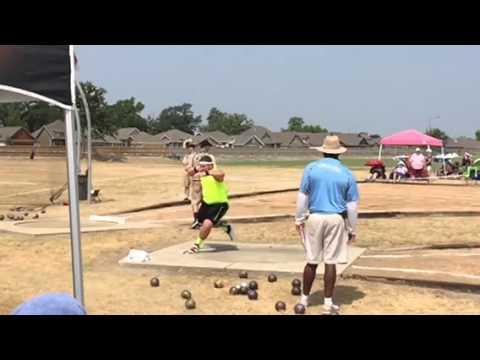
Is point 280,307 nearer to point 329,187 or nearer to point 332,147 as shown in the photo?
point 329,187

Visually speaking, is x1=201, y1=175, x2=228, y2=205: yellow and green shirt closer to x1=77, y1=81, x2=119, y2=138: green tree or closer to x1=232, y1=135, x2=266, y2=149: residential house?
x1=77, y1=81, x2=119, y2=138: green tree

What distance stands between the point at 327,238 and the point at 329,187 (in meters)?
0.49

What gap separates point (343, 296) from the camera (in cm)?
688

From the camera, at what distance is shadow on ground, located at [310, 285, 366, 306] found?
665cm

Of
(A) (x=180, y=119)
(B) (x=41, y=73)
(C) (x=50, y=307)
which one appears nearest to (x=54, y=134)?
(B) (x=41, y=73)

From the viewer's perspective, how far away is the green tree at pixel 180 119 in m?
163

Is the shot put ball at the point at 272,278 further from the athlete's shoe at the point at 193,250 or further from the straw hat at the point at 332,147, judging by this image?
the straw hat at the point at 332,147

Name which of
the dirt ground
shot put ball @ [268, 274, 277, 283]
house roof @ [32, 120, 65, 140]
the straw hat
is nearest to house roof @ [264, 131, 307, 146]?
house roof @ [32, 120, 65, 140]
